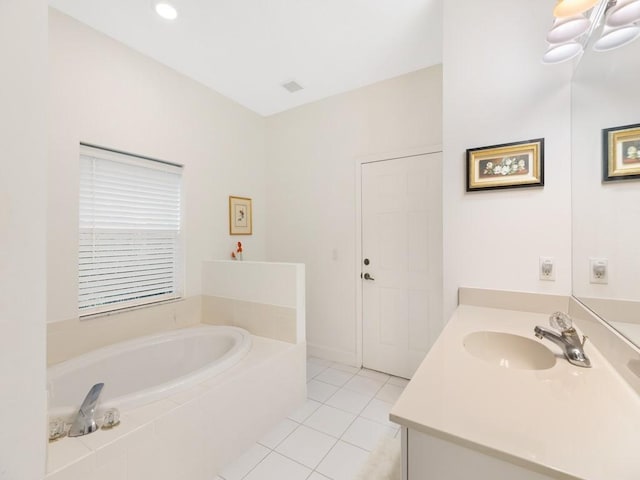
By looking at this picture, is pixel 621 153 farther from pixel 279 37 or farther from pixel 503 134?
pixel 279 37

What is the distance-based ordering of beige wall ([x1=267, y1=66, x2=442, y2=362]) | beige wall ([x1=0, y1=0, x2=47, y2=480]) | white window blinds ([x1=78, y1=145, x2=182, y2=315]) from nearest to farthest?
beige wall ([x1=0, y1=0, x2=47, y2=480])
white window blinds ([x1=78, y1=145, x2=182, y2=315])
beige wall ([x1=267, y1=66, x2=442, y2=362])

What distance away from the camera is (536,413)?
25.4 inches

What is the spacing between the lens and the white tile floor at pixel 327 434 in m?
1.52

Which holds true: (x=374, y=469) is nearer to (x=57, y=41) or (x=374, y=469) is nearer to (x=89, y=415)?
(x=89, y=415)

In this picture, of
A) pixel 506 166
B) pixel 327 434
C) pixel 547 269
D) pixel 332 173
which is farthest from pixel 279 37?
pixel 327 434

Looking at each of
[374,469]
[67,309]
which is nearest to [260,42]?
[67,309]

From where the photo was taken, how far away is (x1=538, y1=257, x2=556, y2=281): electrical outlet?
4.66 feet

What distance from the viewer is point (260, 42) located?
2.08m

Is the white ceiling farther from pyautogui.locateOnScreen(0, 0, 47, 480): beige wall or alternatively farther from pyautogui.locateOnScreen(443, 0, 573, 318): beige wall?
pyautogui.locateOnScreen(0, 0, 47, 480): beige wall

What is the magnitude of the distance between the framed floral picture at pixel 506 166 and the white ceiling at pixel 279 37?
3.41 ft

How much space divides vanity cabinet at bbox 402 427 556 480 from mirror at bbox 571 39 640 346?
2.00 ft

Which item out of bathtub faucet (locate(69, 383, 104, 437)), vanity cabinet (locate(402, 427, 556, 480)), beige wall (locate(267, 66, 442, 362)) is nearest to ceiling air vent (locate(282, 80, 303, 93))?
beige wall (locate(267, 66, 442, 362))

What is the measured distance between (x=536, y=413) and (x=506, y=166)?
1.29 m

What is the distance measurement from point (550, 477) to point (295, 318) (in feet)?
5.58
